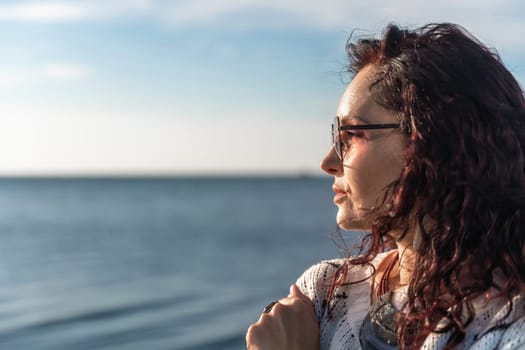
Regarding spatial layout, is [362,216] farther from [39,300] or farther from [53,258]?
[53,258]

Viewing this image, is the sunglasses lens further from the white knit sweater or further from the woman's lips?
the white knit sweater

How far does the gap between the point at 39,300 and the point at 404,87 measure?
38.6 ft

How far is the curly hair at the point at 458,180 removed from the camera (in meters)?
2.08

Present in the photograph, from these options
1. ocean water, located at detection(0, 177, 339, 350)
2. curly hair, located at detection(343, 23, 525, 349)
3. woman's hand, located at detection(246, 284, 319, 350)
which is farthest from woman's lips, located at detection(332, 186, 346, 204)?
ocean water, located at detection(0, 177, 339, 350)

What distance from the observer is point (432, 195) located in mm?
2148

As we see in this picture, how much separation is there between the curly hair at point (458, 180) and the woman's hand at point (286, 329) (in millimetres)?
326

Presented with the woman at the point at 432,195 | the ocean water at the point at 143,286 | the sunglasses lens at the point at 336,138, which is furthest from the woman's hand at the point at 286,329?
the ocean water at the point at 143,286

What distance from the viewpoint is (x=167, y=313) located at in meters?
11.5

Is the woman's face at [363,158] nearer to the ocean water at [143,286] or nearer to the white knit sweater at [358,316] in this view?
the white knit sweater at [358,316]

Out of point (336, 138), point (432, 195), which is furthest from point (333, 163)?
point (432, 195)

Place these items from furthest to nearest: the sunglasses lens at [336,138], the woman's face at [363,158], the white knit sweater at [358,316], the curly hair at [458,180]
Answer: the sunglasses lens at [336,138] < the woman's face at [363,158] < the curly hair at [458,180] < the white knit sweater at [358,316]

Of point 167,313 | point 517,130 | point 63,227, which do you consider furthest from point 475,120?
point 63,227

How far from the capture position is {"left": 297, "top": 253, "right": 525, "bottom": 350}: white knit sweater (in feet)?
6.47

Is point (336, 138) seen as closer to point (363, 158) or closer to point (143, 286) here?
point (363, 158)
